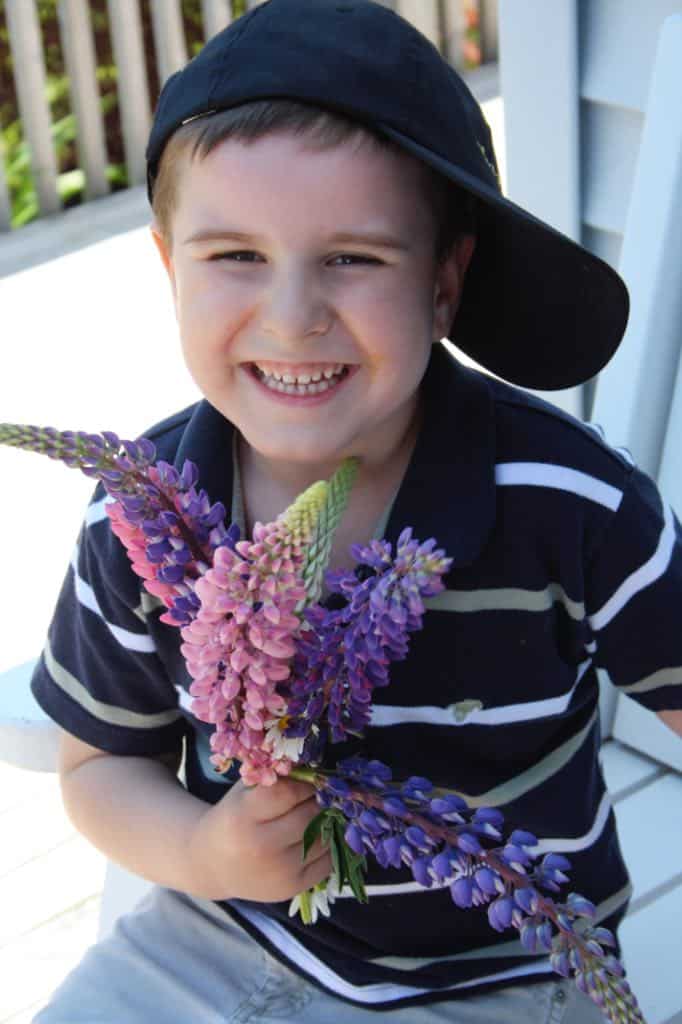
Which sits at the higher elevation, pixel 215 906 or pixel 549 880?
pixel 549 880

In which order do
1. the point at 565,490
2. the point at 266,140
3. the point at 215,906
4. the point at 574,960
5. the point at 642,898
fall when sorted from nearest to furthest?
the point at 574,960 → the point at 266,140 → the point at 565,490 → the point at 215,906 → the point at 642,898

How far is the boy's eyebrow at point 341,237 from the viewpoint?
4.28 feet

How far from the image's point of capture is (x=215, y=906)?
170 cm

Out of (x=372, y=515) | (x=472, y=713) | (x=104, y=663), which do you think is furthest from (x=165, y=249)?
(x=472, y=713)

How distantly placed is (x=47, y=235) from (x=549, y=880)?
4.46 metres

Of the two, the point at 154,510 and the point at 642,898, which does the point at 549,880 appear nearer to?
the point at 154,510

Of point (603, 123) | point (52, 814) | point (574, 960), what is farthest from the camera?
point (52, 814)

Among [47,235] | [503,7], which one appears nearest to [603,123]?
[503,7]

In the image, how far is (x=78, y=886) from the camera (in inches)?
101

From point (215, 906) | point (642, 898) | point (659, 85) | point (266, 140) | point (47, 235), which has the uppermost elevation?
point (266, 140)

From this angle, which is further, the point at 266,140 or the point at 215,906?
the point at 215,906

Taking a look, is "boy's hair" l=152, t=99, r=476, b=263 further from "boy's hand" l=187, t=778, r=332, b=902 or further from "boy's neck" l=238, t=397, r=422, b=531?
"boy's hand" l=187, t=778, r=332, b=902

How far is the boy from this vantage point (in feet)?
4.29

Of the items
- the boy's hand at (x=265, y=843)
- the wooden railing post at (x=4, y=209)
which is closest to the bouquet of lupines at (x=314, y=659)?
the boy's hand at (x=265, y=843)
